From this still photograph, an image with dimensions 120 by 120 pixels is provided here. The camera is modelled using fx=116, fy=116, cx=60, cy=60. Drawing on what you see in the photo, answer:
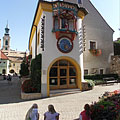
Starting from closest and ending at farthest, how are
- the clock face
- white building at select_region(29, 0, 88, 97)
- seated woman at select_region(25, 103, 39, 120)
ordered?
1. seated woman at select_region(25, 103, 39, 120)
2. white building at select_region(29, 0, 88, 97)
3. the clock face

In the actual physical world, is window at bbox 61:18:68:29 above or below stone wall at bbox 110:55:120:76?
above

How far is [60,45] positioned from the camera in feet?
37.3

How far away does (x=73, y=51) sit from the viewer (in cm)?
1194

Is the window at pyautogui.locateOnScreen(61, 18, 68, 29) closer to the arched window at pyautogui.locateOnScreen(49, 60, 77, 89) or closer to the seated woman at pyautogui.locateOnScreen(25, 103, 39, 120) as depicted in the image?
the arched window at pyautogui.locateOnScreen(49, 60, 77, 89)

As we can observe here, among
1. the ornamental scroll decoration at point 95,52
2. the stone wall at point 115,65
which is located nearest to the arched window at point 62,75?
the ornamental scroll decoration at point 95,52

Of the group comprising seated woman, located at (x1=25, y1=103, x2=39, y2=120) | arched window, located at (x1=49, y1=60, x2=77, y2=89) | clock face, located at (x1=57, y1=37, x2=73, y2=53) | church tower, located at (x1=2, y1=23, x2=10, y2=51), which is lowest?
seated woman, located at (x1=25, y1=103, x2=39, y2=120)

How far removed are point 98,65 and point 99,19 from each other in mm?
7686

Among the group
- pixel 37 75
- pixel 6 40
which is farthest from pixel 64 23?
pixel 6 40

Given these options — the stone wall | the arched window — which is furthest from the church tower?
the arched window

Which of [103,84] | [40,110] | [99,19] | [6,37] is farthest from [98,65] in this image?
[6,37]

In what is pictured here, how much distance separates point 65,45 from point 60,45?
533mm

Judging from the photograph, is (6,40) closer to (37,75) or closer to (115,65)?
(115,65)

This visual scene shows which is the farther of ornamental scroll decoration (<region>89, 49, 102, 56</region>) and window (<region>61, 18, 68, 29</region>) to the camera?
ornamental scroll decoration (<region>89, 49, 102, 56</region>)

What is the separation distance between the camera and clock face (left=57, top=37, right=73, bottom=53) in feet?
37.3
